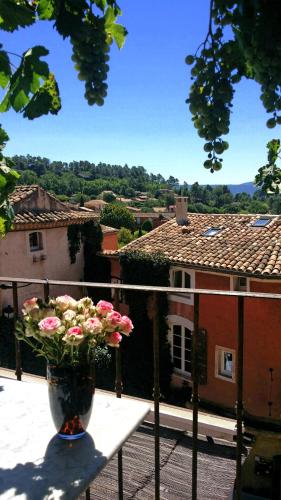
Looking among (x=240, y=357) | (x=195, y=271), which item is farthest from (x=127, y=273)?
(x=240, y=357)

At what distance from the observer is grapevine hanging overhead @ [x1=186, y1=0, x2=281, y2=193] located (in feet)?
2.80

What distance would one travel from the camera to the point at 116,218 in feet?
140

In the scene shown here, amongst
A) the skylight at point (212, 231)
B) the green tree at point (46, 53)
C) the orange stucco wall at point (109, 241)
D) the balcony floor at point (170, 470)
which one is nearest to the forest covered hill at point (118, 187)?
the orange stucco wall at point (109, 241)

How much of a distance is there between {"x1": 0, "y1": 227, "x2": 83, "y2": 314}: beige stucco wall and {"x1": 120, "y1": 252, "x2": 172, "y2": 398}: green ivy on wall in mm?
2705

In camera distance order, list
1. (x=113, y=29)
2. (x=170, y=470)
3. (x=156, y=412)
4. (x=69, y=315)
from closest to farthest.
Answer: (x=113, y=29), (x=69, y=315), (x=156, y=412), (x=170, y=470)

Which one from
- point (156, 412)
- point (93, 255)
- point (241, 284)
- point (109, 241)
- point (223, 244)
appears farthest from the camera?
point (109, 241)

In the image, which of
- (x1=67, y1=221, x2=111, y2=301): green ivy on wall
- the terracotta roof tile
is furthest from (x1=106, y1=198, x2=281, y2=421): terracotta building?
the terracotta roof tile

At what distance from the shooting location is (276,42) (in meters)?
0.85

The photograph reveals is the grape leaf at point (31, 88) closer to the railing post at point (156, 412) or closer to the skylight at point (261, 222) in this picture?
the railing post at point (156, 412)

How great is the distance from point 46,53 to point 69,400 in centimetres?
117

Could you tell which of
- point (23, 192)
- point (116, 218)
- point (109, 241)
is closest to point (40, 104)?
point (23, 192)

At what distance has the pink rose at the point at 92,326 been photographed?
4.90 ft

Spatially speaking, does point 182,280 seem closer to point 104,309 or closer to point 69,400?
point 104,309

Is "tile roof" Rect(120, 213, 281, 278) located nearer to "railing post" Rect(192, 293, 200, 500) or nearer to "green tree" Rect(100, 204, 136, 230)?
"railing post" Rect(192, 293, 200, 500)
